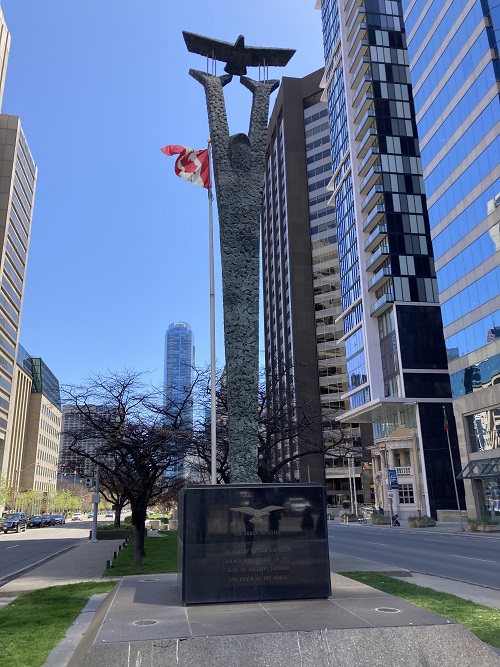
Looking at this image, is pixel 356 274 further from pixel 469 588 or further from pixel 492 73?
pixel 469 588

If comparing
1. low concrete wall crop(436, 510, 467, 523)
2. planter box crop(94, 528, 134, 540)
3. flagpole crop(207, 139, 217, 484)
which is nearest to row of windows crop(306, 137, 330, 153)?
low concrete wall crop(436, 510, 467, 523)

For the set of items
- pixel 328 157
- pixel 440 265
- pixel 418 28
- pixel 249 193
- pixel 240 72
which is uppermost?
pixel 328 157

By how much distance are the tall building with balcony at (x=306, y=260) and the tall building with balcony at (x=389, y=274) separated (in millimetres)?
23730

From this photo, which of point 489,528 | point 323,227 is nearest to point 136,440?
point 489,528

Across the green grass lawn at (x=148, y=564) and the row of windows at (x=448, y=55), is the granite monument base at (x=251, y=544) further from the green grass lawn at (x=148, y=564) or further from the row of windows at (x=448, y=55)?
the row of windows at (x=448, y=55)

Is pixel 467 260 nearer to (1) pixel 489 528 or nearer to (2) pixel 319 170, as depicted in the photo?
(1) pixel 489 528

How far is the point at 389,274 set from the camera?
2424 inches

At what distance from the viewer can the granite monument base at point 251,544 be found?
8773mm

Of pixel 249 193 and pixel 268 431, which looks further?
→ pixel 268 431

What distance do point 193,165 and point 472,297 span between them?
34.7 metres

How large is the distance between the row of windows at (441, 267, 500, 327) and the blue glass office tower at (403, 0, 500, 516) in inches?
3.0

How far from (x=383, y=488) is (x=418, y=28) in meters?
49.4

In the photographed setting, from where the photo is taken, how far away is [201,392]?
23719 mm

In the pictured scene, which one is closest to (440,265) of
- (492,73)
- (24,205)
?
(492,73)
